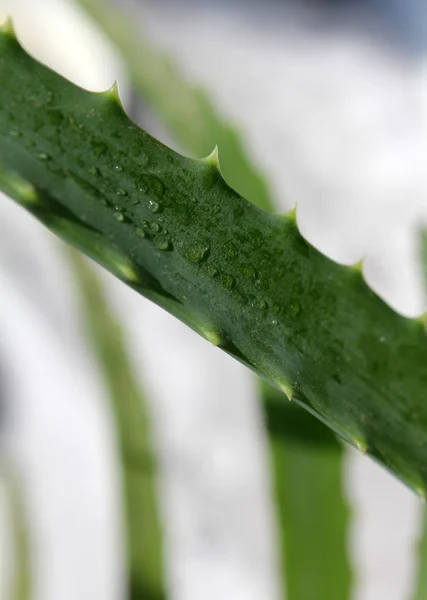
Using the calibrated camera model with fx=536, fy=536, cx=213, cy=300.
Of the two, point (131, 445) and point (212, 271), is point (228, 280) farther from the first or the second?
point (131, 445)

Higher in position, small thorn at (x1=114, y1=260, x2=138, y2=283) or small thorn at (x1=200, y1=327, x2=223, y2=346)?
small thorn at (x1=114, y1=260, x2=138, y2=283)

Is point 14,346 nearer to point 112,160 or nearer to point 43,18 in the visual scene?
point 43,18

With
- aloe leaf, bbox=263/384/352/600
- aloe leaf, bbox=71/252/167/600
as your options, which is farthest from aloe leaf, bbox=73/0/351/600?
aloe leaf, bbox=71/252/167/600

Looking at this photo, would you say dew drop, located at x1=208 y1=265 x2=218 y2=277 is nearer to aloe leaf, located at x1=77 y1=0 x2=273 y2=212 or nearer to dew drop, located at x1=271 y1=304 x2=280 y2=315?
dew drop, located at x1=271 y1=304 x2=280 y2=315

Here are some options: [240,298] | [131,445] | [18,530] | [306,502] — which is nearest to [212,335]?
[240,298]

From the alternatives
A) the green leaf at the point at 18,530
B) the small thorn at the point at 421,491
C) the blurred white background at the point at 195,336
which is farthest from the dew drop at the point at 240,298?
the green leaf at the point at 18,530

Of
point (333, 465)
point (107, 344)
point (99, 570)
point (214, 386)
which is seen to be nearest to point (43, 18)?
point (107, 344)
